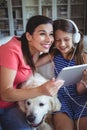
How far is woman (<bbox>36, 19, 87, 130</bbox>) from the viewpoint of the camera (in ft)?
4.09

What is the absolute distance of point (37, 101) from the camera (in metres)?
1.17

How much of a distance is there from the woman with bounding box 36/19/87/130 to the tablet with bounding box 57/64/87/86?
4 centimetres

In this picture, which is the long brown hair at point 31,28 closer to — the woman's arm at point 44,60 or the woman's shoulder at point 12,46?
the woman's shoulder at point 12,46

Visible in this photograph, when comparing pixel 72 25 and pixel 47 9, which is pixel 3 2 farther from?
pixel 72 25

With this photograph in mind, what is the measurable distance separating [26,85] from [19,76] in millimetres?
71

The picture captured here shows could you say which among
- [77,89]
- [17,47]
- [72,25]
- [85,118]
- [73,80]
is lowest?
[85,118]

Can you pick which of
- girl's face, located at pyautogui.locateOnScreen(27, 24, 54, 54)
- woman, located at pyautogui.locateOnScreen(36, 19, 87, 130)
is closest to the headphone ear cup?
woman, located at pyautogui.locateOnScreen(36, 19, 87, 130)

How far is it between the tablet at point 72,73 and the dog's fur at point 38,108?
170mm

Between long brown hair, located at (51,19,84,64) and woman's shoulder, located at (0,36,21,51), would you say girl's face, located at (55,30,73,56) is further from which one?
woman's shoulder, located at (0,36,21,51)

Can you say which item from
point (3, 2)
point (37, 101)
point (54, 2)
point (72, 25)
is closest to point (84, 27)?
point (54, 2)

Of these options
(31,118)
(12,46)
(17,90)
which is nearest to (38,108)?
(31,118)

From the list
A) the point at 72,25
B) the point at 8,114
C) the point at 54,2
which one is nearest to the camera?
the point at 8,114

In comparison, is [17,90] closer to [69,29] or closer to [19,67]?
[19,67]

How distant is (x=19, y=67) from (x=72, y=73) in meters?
0.30
